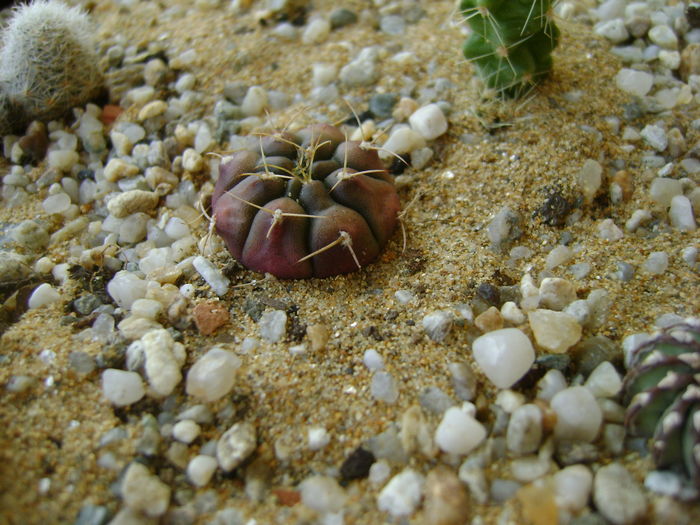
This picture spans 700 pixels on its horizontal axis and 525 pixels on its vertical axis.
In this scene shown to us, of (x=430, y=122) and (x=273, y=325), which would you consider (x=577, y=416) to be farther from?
(x=430, y=122)

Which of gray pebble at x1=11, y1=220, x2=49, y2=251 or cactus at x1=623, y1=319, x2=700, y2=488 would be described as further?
gray pebble at x1=11, y1=220, x2=49, y2=251

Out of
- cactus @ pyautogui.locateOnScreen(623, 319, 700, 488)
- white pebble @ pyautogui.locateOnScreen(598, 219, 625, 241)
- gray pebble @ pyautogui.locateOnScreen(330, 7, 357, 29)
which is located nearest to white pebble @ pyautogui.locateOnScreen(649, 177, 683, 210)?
white pebble @ pyautogui.locateOnScreen(598, 219, 625, 241)

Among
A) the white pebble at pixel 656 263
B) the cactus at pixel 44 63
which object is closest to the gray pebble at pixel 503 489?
the white pebble at pixel 656 263

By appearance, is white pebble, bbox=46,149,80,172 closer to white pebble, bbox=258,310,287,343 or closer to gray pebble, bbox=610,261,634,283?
white pebble, bbox=258,310,287,343

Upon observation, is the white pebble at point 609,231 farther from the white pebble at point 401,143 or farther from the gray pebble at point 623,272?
the white pebble at point 401,143

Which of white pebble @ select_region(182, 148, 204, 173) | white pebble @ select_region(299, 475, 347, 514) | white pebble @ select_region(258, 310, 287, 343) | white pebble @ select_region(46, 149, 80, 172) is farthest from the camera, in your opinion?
white pebble @ select_region(46, 149, 80, 172)

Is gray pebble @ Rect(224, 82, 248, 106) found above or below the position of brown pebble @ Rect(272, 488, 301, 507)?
above

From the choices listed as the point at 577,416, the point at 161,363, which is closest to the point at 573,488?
the point at 577,416

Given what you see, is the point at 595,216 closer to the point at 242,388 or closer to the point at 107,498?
the point at 242,388
